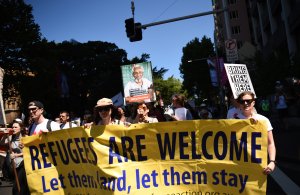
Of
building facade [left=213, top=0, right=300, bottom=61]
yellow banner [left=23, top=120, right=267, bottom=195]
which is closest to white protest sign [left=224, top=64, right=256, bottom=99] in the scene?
yellow banner [left=23, top=120, right=267, bottom=195]

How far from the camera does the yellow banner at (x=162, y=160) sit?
167 inches

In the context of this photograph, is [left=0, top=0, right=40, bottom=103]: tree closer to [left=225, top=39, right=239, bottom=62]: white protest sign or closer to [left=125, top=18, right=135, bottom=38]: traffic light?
[left=125, top=18, right=135, bottom=38]: traffic light

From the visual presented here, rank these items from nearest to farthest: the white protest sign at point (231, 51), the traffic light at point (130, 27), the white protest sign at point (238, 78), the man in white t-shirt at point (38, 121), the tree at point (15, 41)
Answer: the man in white t-shirt at point (38, 121)
the white protest sign at point (238, 78)
the traffic light at point (130, 27)
the white protest sign at point (231, 51)
the tree at point (15, 41)

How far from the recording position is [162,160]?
4453 millimetres

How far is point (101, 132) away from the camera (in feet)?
15.3

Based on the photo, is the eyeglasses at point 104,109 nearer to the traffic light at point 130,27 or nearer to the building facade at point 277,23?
the traffic light at point 130,27

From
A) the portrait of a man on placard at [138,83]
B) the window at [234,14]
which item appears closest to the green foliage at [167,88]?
the window at [234,14]

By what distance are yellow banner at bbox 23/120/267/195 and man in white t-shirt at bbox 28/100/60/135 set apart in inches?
17.7

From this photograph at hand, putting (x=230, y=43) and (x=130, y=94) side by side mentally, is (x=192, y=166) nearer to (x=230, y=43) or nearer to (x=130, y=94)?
(x=230, y=43)

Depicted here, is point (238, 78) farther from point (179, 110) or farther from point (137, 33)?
point (137, 33)

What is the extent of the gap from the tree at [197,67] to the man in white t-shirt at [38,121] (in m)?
54.0

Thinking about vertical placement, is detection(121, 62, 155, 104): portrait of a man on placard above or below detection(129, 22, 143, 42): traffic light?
below

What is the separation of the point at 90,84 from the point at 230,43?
4087 centimetres

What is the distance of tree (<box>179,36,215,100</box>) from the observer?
5938cm
